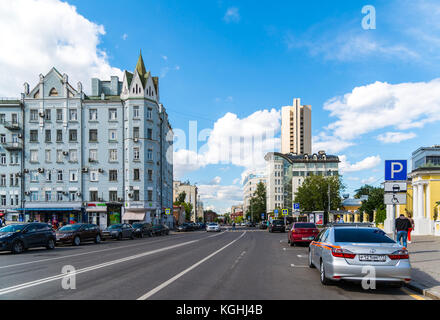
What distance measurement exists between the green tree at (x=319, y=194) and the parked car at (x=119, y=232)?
41.7 metres

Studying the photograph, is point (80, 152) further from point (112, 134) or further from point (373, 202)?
point (373, 202)

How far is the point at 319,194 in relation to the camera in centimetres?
7062

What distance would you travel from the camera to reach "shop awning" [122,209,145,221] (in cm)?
5381

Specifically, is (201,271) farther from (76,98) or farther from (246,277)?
(76,98)

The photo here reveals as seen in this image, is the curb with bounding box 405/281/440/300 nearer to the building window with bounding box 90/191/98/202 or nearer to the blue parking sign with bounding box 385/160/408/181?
the blue parking sign with bounding box 385/160/408/181

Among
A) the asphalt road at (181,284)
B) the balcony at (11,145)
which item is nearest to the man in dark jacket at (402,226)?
the asphalt road at (181,284)

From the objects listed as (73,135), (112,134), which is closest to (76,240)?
(112,134)

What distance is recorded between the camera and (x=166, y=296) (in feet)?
26.2

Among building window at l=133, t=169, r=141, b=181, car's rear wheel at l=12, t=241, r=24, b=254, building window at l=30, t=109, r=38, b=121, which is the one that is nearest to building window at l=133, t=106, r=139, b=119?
building window at l=133, t=169, r=141, b=181

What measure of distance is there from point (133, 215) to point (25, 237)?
32.9 m

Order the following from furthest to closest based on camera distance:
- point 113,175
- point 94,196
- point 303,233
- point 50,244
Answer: point 113,175 < point 94,196 < point 303,233 < point 50,244

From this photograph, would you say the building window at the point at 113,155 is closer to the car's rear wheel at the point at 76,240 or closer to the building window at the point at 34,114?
the building window at the point at 34,114
